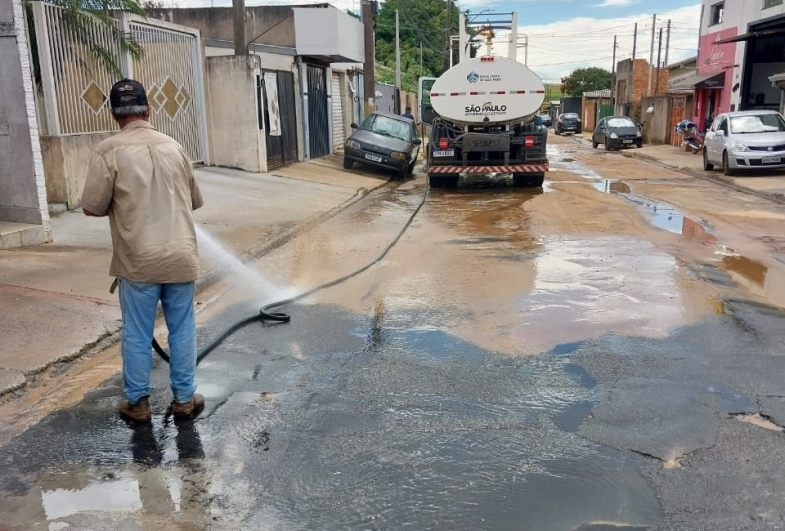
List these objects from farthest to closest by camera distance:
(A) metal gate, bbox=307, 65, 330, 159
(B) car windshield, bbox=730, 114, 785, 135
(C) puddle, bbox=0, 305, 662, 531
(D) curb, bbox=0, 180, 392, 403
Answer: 1. (A) metal gate, bbox=307, 65, 330, 159
2. (B) car windshield, bbox=730, 114, 785, 135
3. (D) curb, bbox=0, 180, 392, 403
4. (C) puddle, bbox=0, 305, 662, 531

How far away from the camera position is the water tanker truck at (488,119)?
15227 mm

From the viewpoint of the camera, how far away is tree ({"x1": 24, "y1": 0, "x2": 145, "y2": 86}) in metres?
10.0

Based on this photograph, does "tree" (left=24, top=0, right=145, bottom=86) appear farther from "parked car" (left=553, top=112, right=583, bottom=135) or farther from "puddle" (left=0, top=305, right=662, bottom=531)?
"parked car" (left=553, top=112, right=583, bottom=135)

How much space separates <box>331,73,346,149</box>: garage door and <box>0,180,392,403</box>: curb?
391 inches

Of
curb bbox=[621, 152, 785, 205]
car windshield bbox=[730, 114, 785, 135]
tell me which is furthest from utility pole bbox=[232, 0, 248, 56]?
car windshield bbox=[730, 114, 785, 135]

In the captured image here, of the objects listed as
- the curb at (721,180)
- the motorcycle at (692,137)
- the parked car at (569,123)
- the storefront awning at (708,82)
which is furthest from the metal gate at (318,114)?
the parked car at (569,123)

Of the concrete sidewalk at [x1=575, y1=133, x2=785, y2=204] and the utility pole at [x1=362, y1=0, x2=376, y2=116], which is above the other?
the utility pole at [x1=362, y1=0, x2=376, y2=116]

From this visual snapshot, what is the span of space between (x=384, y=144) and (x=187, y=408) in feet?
49.9

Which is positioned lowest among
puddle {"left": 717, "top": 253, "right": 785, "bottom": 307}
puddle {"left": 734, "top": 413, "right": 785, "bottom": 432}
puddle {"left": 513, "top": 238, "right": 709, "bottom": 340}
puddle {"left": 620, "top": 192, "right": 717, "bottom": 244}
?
puddle {"left": 620, "top": 192, "right": 717, "bottom": 244}

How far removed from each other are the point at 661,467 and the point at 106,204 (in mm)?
3276

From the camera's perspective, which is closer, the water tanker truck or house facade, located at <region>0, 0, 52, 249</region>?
house facade, located at <region>0, 0, 52, 249</region>

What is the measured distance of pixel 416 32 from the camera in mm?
60531

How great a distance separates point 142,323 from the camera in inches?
159

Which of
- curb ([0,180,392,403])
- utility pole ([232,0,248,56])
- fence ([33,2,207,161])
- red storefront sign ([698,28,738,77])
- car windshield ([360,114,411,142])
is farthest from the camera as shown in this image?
red storefront sign ([698,28,738,77])
